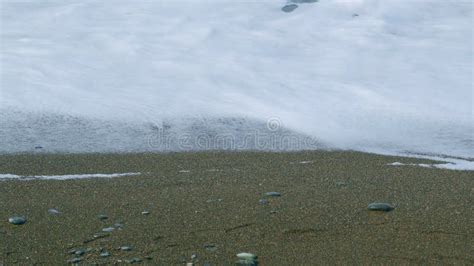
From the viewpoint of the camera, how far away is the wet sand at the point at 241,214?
255 inches

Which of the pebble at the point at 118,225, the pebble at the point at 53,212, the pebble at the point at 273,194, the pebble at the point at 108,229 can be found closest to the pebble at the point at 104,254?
the pebble at the point at 108,229

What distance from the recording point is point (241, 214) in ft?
24.6

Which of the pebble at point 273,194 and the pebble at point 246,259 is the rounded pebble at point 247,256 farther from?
the pebble at point 273,194

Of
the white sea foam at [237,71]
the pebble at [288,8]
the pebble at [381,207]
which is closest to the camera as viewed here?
the pebble at [381,207]

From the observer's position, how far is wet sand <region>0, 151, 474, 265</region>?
6.48 metres

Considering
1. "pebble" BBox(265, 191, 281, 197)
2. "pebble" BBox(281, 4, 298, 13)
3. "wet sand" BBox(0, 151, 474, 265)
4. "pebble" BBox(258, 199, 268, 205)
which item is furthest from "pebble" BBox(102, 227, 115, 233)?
"pebble" BBox(281, 4, 298, 13)

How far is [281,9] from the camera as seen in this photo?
19562 millimetres

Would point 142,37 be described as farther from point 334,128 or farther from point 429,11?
point 429,11

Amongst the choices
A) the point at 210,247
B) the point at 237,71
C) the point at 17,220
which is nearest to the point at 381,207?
the point at 210,247

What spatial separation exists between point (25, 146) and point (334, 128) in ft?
18.1

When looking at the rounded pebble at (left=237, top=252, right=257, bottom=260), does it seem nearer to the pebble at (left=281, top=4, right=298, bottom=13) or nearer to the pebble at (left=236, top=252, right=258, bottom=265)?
the pebble at (left=236, top=252, right=258, bottom=265)

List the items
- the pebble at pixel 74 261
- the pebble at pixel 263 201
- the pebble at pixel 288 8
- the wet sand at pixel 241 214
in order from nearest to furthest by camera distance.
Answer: the pebble at pixel 74 261, the wet sand at pixel 241 214, the pebble at pixel 263 201, the pebble at pixel 288 8

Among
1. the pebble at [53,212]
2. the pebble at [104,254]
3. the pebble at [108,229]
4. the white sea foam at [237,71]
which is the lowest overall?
the pebble at [104,254]

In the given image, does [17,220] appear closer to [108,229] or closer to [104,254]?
[108,229]
